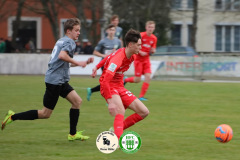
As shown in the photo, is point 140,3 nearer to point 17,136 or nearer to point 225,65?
point 225,65

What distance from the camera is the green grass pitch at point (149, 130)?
22.6 feet

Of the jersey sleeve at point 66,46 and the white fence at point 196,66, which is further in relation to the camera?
the white fence at point 196,66

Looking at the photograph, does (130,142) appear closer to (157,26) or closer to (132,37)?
(132,37)

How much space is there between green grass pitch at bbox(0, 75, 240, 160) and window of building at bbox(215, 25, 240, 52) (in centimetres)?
2839

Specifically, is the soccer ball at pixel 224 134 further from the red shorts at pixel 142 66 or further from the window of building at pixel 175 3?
the window of building at pixel 175 3

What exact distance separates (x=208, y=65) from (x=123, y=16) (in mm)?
10749

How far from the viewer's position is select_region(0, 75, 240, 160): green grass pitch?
271 inches

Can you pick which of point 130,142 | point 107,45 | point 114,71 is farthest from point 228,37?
point 130,142

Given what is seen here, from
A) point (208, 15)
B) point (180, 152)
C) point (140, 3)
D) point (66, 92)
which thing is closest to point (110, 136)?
point (180, 152)

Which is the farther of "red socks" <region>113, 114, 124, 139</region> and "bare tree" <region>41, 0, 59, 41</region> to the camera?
"bare tree" <region>41, 0, 59, 41</region>

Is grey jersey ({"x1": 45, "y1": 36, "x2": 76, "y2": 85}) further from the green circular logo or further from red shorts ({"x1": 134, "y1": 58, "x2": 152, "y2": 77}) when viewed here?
red shorts ({"x1": 134, "y1": 58, "x2": 152, "y2": 77})


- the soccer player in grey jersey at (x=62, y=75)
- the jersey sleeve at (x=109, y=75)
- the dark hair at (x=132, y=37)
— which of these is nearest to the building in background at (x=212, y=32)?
the soccer player in grey jersey at (x=62, y=75)

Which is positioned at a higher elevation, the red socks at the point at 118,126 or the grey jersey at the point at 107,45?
the grey jersey at the point at 107,45

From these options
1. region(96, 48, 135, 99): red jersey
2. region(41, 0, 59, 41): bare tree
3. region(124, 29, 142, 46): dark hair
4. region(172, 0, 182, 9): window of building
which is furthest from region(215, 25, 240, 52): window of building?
region(124, 29, 142, 46): dark hair
